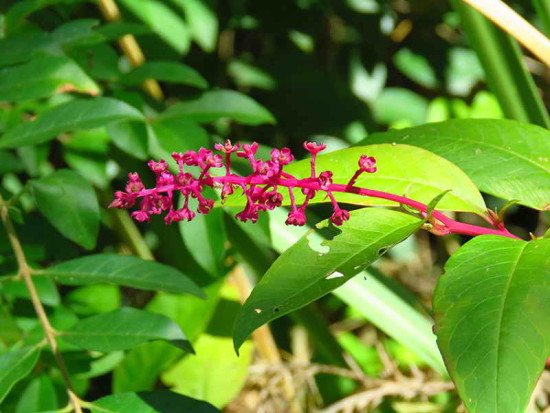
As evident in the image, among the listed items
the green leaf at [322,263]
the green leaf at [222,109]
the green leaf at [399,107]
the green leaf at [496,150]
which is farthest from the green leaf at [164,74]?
the green leaf at [399,107]

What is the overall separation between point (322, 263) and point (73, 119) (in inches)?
17.5

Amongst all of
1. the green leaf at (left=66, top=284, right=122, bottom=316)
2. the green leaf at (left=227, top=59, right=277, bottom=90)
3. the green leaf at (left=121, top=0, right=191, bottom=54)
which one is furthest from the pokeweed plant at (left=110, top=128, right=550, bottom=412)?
the green leaf at (left=227, top=59, right=277, bottom=90)

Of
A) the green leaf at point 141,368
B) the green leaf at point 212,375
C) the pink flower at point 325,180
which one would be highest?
the pink flower at point 325,180

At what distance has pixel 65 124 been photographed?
87cm

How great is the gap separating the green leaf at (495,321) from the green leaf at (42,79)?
0.58m

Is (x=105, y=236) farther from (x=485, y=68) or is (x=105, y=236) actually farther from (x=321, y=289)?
(x=321, y=289)

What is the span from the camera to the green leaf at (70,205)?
87 centimetres

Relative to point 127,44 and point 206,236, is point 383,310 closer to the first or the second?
point 206,236

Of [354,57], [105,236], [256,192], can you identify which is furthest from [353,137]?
[256,192]

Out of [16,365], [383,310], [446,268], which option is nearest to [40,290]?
[16,365]

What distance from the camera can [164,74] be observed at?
1.02m

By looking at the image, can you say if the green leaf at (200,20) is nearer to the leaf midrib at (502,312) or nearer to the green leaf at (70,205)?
the green leaf at (70,205)

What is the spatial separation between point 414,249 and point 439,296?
1231mm

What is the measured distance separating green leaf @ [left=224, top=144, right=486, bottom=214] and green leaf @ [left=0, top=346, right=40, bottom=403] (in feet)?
0.89
